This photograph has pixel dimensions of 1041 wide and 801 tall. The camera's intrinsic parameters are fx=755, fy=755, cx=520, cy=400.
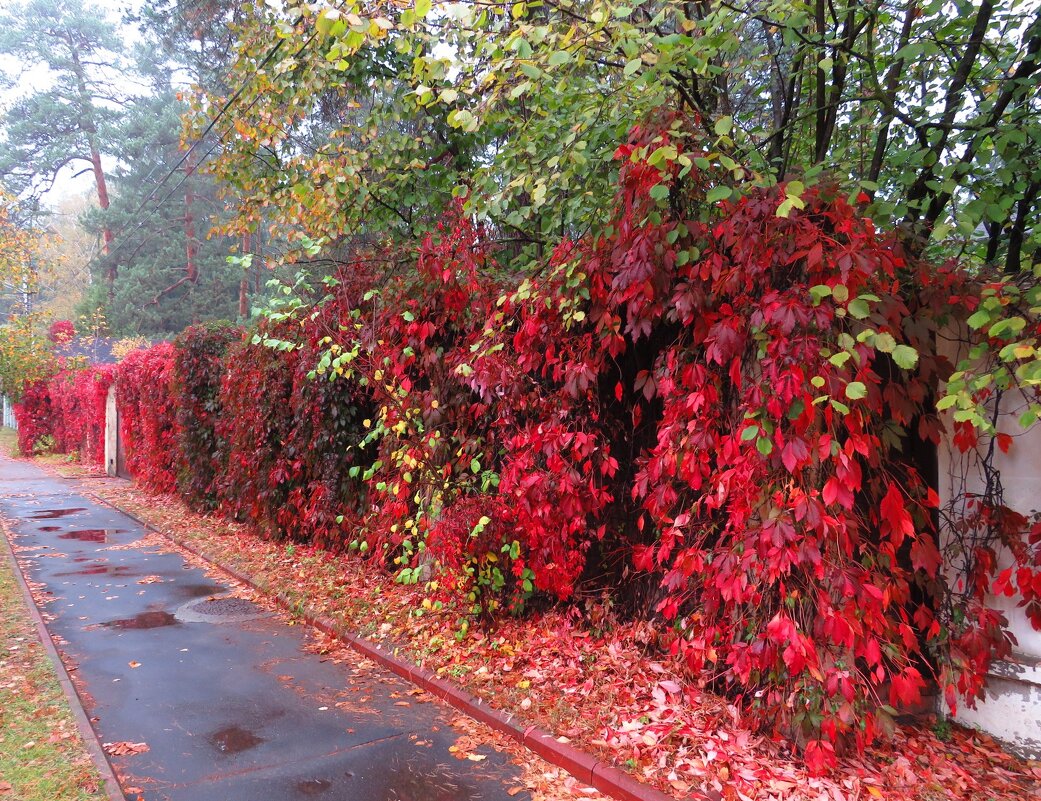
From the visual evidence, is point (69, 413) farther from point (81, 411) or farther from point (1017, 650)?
point (1017, 650)

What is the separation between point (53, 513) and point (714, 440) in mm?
14458

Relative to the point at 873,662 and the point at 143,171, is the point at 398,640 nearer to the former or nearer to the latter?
the point at 873,662

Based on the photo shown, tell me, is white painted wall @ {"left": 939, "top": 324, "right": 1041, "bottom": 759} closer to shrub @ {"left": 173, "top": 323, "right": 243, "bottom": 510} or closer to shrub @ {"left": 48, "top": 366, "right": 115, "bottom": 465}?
shrub @ {"left": 173, "top": 323, "right": 243, "bottom": 510}

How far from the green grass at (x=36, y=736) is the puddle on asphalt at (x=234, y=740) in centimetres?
68

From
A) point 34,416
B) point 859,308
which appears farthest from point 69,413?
point 859,308

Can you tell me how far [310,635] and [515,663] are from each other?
2290 millimetres

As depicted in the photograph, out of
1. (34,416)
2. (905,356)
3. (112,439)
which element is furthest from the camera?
(34,416)

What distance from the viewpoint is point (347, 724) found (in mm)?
4863

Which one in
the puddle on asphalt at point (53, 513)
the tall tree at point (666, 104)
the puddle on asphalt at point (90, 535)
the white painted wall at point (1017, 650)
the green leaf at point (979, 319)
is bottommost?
the puddle on asphalt at point (90, 535)

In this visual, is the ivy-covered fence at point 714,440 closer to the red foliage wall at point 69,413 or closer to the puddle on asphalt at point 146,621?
the puddle on asphalt at point 146,621

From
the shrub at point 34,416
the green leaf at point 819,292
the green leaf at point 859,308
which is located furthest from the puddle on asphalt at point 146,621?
the shrub at point 34,416

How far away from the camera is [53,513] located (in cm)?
1441

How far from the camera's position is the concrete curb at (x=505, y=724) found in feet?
12.8

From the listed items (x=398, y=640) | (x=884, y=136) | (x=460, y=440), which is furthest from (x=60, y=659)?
(x=884, y=136)
